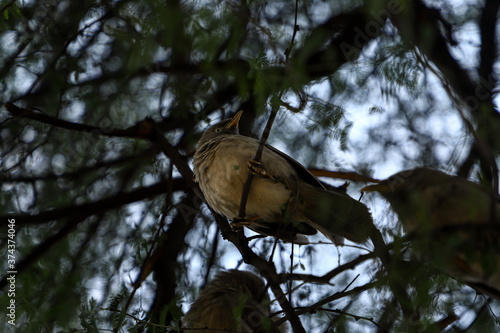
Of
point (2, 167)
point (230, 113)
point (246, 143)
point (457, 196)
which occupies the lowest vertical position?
point (457, 196)

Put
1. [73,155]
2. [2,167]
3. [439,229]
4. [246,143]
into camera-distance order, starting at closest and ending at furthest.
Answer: [439,229] → [246,143] → [2,167] → [73,155]

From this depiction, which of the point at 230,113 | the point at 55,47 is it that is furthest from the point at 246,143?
the point at 55,47

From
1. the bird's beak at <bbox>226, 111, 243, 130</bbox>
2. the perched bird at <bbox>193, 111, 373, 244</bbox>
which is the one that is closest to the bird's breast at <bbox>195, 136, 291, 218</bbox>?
the perched bird at <bbox>193, 111, 373, 244</bbox>

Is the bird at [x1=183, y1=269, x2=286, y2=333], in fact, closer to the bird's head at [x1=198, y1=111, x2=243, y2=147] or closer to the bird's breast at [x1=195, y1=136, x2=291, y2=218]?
the bird's breast at [x1=195, y1=136, x2=291, y2=218]

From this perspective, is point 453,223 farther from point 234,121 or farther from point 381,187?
point 234,121

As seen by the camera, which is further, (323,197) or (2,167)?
(2,167)

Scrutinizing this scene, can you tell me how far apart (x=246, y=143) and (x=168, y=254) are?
1475 mm

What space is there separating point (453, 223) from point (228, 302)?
2.27 m

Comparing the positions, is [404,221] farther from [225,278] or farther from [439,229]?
[225,278]

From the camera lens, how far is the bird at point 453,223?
2.04 m

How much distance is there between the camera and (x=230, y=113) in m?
4.94

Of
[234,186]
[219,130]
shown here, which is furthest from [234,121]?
[234,186]

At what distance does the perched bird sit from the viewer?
11.0 ft

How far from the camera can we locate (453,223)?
2.32 meters
